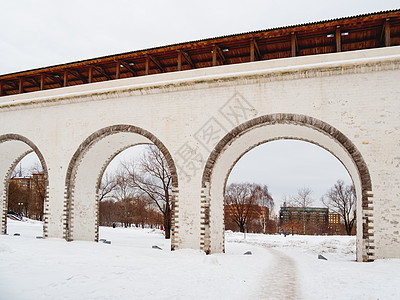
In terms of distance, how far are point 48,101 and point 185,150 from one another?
6.74m

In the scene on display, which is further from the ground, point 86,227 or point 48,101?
point 48,101

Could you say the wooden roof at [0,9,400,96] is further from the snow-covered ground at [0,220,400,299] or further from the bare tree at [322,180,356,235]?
the bare tree at [322,180,356,235]

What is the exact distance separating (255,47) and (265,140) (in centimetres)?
351

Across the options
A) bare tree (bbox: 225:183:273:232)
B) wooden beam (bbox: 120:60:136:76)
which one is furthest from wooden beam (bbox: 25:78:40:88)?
bare tree (bbox: 225:183:273:232)

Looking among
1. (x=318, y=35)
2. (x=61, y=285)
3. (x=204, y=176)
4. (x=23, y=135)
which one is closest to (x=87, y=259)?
(x=61, y=285)

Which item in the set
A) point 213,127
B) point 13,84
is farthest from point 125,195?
point 213,127

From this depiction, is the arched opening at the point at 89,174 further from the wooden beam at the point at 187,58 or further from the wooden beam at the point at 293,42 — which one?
the wooden beam at the point at 293,42

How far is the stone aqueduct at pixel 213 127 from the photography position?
9836 mm

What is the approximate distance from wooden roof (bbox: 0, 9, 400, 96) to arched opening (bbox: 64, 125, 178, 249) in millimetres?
2457

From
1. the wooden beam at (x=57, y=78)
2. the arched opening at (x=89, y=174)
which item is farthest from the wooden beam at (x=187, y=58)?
the wooden beam at (x=57, y=78)

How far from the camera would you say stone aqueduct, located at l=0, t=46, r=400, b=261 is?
387 inches

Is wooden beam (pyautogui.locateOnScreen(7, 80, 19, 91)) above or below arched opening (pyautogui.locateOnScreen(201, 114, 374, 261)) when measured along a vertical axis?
above

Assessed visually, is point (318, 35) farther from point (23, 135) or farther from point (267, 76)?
point (23, 135)

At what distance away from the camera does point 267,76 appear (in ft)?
36.3
